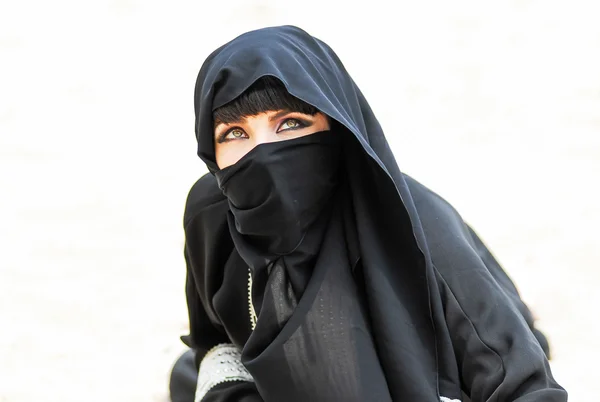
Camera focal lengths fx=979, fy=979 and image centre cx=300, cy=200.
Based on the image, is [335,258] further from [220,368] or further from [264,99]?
[220,368]

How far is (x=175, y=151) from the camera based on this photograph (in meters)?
6.71

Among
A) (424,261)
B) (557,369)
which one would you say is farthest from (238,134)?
(557,369)

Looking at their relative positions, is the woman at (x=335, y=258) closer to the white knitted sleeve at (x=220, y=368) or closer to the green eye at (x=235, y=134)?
the green eye at (x=235, y=134)

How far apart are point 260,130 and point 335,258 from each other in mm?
396

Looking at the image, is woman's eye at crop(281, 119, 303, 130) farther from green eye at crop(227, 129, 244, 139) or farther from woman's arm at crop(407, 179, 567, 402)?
woman's arm at crop(407, 179, 567, 402)

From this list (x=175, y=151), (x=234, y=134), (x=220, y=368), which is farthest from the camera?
(x=175, y=151)

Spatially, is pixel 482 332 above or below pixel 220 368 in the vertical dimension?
above

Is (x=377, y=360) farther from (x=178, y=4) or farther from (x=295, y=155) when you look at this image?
(x=178, y=4)

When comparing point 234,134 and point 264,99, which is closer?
point 264,99

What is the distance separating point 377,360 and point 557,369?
1.25 m

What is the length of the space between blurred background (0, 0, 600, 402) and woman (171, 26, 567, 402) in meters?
1.00

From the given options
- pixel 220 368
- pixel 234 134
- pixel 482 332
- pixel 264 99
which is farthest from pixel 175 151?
pixel 482 332

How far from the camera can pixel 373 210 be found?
2.63 metres

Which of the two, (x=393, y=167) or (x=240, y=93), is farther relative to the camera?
(x=393, y=167)
